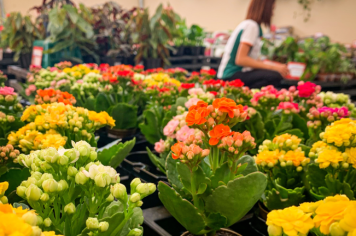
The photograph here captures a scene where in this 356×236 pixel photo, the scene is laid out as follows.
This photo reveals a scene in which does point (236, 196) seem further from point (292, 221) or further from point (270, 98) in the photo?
point (270, 98)

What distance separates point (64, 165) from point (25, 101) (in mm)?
1721

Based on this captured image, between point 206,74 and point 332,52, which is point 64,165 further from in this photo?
point 332,52

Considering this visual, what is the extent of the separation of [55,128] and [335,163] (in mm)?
682

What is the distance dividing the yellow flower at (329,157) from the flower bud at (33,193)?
574 mm

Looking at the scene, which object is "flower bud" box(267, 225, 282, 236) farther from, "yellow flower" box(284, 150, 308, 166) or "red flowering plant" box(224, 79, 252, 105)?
"red flowering plant" box(224, 79, 252, 105)

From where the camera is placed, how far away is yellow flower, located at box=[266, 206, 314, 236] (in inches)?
15.2

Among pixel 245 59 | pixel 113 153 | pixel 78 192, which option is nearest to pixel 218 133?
pixel 78 192

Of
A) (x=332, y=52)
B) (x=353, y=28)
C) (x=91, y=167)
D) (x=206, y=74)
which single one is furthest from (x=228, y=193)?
(x=353, y=28)

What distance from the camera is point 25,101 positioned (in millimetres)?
1999

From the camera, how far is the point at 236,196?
613 millimetres

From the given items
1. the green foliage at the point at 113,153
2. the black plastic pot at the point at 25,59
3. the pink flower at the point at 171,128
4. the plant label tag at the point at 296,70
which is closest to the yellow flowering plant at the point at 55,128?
the green foliage at the point at 113,153

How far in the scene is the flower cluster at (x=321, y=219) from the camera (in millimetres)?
340

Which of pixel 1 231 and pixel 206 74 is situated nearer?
pixel 1 231

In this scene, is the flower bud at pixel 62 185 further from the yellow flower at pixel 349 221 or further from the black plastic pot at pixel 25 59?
the black plastic pot at pixel 25 59
